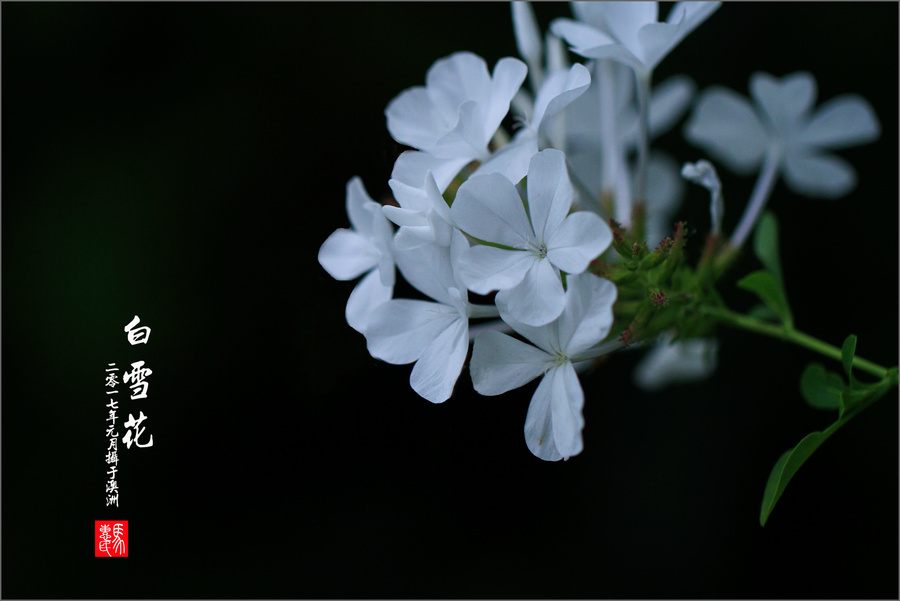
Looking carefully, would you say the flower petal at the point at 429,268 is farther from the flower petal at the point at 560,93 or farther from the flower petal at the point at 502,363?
the flower petal at the point at 560,93

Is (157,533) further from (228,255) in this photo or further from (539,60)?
(539,60)

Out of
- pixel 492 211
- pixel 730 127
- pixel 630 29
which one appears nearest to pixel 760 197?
pixel 730 127

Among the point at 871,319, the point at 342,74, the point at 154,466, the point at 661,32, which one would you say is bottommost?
the point at 154,466

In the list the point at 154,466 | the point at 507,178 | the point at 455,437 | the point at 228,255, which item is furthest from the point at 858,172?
the point at 154,466

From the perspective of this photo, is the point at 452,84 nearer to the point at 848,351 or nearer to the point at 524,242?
the point at 524,242

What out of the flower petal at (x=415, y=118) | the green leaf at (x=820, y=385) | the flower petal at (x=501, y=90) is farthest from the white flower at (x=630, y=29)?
the green leaf at (x=820, y=385)

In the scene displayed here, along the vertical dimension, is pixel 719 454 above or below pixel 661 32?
below

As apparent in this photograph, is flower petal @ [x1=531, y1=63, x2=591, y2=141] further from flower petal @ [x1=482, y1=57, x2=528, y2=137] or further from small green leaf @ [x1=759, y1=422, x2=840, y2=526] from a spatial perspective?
small green leaf @ [x1=759, y1=422, x2=840, y2=526]
